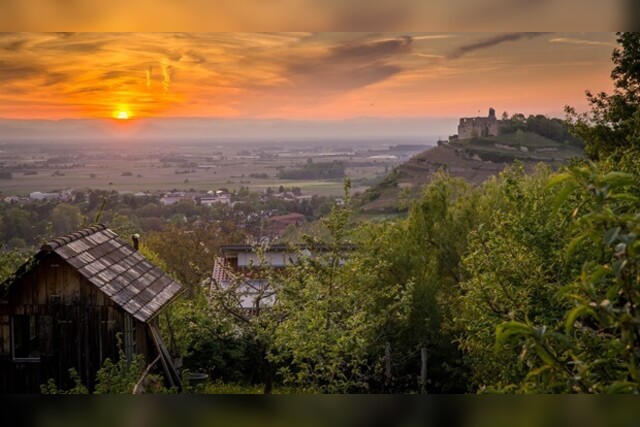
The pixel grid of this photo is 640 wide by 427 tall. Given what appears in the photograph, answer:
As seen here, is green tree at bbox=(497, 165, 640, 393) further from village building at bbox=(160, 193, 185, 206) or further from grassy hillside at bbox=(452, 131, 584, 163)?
grassy hillside at bbox=(452, 131, 584, 163)

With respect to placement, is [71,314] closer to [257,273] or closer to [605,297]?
[257,273]

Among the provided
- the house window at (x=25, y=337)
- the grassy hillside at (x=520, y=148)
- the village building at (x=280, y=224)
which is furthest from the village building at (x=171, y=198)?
the grassy hillside at (x=520, y=148)

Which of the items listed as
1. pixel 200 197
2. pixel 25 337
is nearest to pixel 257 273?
pixel 200 197

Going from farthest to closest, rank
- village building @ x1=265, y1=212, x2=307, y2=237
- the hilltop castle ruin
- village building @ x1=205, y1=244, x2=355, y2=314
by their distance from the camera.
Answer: village building @ x1=265, y1=212, x2=307, y2=237 < the hilltop castle ruin < village building @ x1=205, y1=244, x2=355, y2=314

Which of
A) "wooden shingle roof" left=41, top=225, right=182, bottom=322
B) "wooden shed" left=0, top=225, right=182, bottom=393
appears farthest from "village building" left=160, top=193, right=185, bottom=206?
"wooden shed" left=0, top=225, right=182, bottom=393

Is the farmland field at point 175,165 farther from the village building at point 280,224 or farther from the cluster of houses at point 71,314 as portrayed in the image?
the cluster of houses at point 71,314

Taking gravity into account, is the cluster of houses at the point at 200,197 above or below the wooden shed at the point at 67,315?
above

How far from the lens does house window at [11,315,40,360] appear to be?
4387mm

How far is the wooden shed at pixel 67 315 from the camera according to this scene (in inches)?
166

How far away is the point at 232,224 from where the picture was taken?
6.84m

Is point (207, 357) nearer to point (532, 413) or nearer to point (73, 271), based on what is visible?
point (73, 271)

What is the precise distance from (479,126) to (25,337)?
3681 mm

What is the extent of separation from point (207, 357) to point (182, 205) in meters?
1.32

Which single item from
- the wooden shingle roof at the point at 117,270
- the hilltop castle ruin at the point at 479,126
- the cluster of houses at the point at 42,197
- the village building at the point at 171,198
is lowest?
the wooden shingle roof at the point at 117,270
